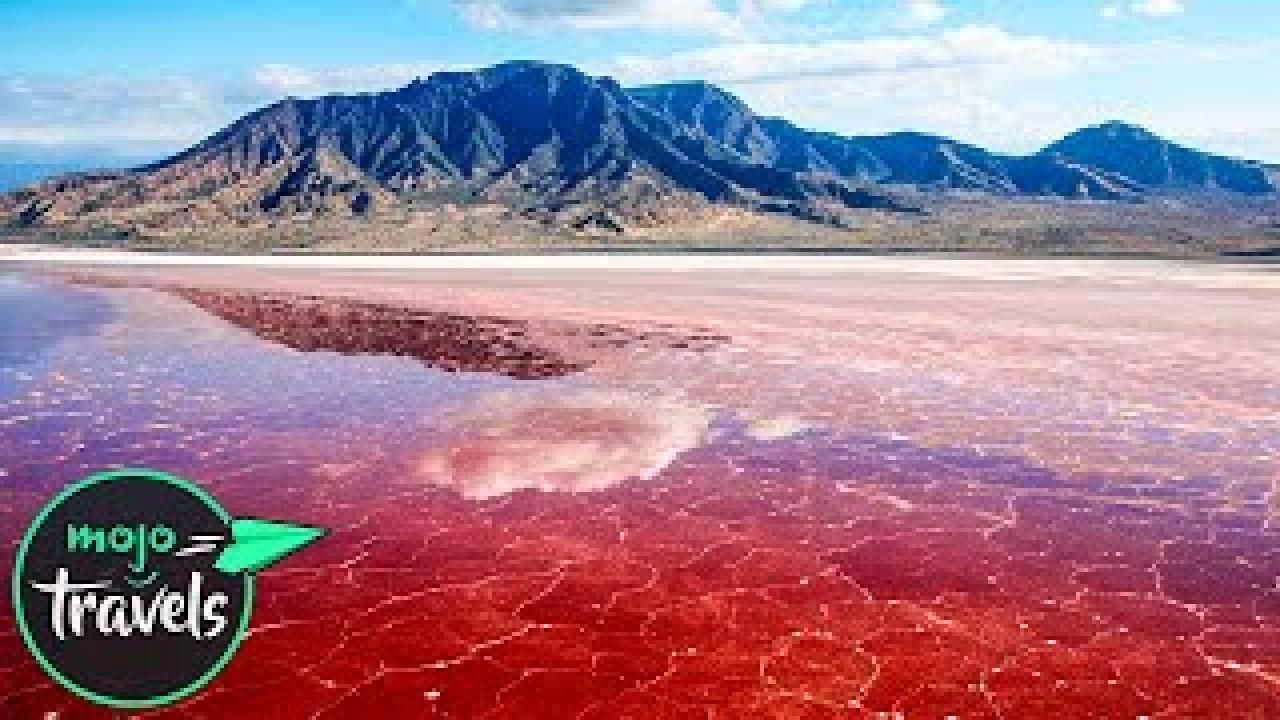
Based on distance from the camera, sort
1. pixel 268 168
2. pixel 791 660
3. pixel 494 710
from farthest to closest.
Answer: pixel 268 168
pixel 791 660
pixel 494 710

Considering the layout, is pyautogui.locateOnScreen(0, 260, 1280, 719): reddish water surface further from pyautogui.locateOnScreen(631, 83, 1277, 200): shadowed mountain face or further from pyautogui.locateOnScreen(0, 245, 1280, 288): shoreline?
pyautogui.locateOnScreen(631, 83, 1277, 200): shadowed mountain face

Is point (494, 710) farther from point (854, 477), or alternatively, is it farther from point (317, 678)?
point (854, 477)

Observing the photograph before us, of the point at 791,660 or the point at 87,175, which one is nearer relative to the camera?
Answer: the point at 791,660

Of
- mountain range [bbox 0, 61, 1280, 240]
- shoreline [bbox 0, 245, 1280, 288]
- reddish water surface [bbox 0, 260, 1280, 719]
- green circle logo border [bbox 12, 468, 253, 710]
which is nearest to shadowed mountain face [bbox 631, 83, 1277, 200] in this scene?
mountain range [bbox 0, 61, 1280, 240]

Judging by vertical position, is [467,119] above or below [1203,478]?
above

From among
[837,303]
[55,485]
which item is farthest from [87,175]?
[55,485]

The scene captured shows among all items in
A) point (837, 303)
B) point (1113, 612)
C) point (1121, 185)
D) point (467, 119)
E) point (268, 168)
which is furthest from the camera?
point (1121, 185)

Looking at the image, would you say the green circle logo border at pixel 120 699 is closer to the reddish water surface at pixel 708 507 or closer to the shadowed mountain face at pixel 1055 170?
the reddish water surface at pixel 708 507
